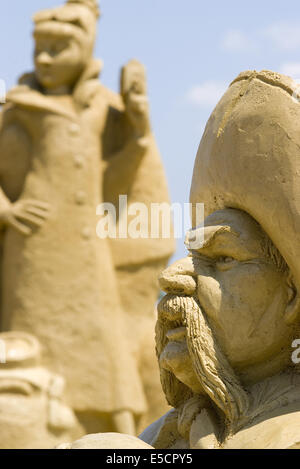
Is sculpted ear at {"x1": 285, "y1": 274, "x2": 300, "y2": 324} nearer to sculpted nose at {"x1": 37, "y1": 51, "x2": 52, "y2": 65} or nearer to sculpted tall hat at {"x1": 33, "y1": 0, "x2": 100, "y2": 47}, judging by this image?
sculpted tall hat at {"x1": 33, "y1": 0, "x2": 100, "y2": 47}

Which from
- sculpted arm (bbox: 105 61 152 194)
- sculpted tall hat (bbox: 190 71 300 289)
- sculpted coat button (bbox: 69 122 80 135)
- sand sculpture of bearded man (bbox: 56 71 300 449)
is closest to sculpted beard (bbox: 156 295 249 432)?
sand sculpture of bearded man (bbox: 56 71 300 449)

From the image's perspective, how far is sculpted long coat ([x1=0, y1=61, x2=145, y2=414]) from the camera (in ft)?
25.1

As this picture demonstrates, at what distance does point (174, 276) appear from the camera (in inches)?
104

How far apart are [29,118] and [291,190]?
556cm

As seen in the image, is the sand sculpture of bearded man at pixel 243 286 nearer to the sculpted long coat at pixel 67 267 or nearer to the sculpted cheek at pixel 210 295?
the sculpted cheek at pixel 210 295

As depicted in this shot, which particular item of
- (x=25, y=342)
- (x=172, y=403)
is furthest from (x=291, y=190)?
(x=25, y=342)

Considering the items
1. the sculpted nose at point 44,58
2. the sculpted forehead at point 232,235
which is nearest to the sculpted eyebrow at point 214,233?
the sculpted forehead at point 232,235

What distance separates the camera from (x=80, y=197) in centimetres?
777

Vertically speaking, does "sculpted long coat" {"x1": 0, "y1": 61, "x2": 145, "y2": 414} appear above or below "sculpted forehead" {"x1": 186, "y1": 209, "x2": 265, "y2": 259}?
above

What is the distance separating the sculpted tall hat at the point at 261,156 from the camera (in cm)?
249

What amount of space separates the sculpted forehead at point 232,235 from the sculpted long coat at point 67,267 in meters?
5.05

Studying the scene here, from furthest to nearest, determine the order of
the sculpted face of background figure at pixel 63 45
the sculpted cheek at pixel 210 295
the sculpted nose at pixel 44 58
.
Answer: the sculpted nose at pixel 44 58 → the sculpted face of background figure at pixel 63 45 → the sculpted cheek at pixel 210 295

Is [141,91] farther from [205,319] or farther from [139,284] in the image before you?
[205,319]

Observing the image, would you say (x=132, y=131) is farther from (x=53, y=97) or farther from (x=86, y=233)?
(x=86, y=233)
